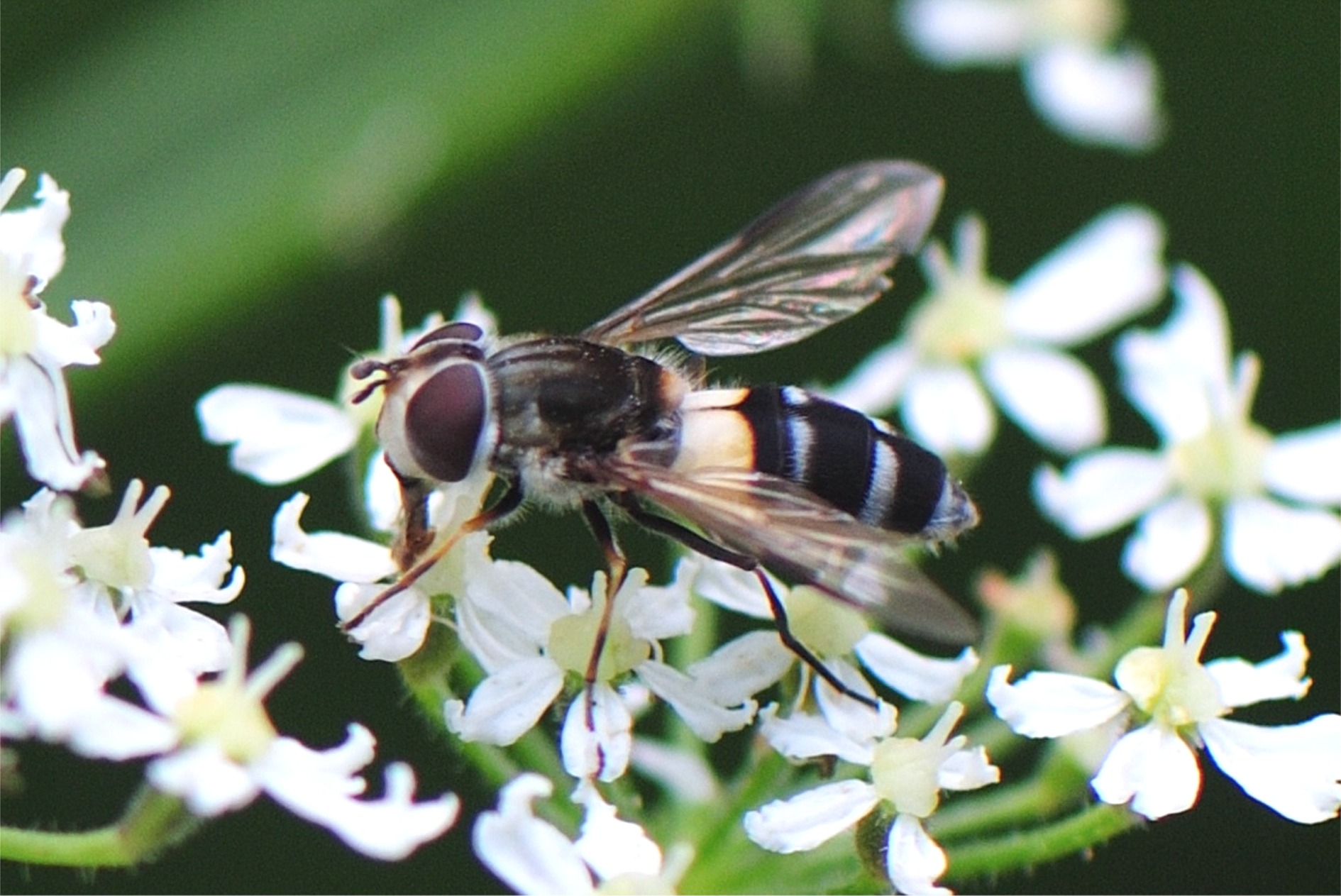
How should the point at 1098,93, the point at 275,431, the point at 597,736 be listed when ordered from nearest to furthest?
the point at 597,736 < the point at 275,431 < the point at 1098,93

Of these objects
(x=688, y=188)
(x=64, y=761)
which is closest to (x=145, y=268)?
(x=64, y=761)

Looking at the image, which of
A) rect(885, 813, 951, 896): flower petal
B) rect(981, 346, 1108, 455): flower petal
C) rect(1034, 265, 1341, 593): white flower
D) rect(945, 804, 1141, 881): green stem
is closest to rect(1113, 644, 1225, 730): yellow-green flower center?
rect(945, 804, 1141, 881): green stem

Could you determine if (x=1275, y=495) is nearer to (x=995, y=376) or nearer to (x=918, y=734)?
(x=995, y=376)

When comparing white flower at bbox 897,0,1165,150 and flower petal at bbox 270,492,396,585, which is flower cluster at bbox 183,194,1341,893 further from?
white flower at bbox 897,0,1165,150

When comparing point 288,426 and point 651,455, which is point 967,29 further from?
point 651,455

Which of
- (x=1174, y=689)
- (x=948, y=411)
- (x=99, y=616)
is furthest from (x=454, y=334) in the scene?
(x=948, y=411)

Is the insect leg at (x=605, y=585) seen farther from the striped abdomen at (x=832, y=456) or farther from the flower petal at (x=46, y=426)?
the flower petal at (x=46, y=426)

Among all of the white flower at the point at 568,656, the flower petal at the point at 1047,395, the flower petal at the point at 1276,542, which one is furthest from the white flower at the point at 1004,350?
the white flower at the point at 568,656
